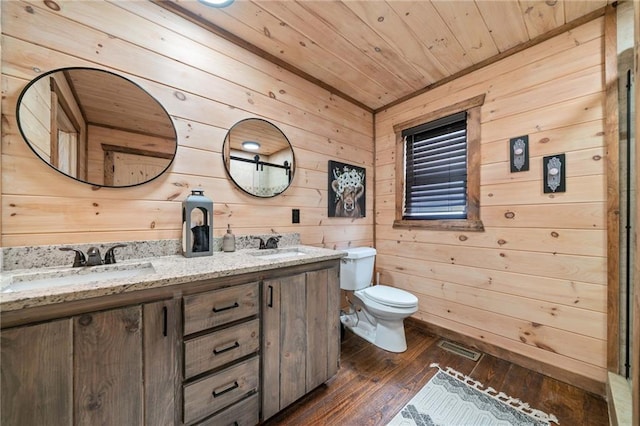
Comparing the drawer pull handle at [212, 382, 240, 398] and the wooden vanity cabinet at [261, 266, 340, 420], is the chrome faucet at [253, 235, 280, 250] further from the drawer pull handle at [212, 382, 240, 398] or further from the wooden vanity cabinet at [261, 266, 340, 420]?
the drawer pull handle at [212, 382, 240, 398]

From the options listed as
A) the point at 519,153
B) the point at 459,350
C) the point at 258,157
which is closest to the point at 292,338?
the point at 258,157

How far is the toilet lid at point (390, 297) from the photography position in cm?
193

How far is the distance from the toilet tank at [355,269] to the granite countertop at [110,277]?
2.41ft

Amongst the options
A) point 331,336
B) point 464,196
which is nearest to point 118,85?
point 331,336

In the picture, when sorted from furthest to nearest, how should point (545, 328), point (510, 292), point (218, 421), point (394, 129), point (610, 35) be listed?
point (394, 129)
point (510, 292)
point (545, 328)
point (610, 35)
point (218, 421)

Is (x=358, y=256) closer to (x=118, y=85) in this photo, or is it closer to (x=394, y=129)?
(x=394, y=129)

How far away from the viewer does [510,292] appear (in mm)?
1895

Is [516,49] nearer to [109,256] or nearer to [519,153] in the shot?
[519,153]

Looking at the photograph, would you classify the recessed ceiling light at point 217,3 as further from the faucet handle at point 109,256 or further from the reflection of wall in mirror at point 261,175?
the faucet handle at point 109,256

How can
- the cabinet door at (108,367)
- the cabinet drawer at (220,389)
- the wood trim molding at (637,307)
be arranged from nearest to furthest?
the wood trim molding at (637,307), the cabinet door at (108,367), the cabinet drawer at (220,389)

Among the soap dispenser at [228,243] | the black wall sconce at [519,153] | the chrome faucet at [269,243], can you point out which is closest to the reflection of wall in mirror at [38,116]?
the soap dispenser at [228,243]

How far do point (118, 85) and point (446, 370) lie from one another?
111 inches

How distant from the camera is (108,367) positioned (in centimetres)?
89

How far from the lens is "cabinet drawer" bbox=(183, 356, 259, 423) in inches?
41.7
